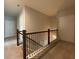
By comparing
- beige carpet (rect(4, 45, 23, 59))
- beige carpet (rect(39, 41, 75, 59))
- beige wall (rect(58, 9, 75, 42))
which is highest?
beige wall (rect(58, 9, 75, 42))

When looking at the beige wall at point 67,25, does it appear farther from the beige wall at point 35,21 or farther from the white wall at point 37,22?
the beige wall at point 35,21

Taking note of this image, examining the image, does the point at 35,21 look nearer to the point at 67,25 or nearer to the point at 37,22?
the point at 37,22

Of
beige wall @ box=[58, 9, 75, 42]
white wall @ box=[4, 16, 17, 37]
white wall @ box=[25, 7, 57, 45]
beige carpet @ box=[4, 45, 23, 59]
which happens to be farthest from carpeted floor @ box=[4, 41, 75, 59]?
white wall @ box=[4, 16, 17, 37]

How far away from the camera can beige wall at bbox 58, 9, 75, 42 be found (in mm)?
5289

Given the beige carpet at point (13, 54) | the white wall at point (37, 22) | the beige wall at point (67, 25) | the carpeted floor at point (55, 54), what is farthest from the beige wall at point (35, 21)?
the carpeted floor at point (55, 54)

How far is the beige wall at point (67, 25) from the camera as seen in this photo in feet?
17.4

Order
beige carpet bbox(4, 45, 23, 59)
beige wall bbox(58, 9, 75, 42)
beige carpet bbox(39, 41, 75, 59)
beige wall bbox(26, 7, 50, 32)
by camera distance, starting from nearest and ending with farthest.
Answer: beige carpet bbox(39, 41, 75, 59) → beige carpet bbox(4, 45, 23, 59) → beige wall bbox(58, 9, 75, 42) → beige wall bbox(26, 7, 50, 32)

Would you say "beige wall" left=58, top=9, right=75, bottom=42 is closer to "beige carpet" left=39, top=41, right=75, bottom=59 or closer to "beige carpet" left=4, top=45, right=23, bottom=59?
"beige carpet" left=39, top=41, right=75, bottom=59

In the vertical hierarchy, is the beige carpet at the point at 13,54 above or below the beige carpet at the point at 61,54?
below

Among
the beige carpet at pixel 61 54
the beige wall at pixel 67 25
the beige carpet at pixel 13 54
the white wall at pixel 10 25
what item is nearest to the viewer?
the beige carpet at pixel 61 54

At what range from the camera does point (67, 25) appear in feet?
18.5

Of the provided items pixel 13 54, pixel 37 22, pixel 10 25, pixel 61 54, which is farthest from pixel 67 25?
pixel 10 25
